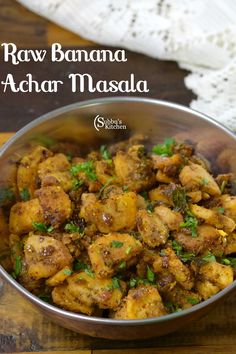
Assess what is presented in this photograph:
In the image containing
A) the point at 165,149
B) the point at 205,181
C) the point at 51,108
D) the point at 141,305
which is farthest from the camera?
the point at 51,108

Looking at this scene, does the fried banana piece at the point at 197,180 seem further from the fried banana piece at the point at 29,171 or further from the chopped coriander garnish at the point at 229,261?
the fried banana piece at the point at 29,171

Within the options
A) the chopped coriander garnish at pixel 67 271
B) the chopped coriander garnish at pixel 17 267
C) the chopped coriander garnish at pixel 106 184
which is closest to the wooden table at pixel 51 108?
the chopped coriander garnish at pixel 17 267

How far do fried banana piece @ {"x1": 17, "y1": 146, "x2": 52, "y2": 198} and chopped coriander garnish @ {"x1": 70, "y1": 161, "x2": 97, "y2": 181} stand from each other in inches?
4.2

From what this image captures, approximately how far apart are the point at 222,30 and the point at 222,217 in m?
0.92

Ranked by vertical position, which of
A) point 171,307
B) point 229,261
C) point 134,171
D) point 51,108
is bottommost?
point 171,307

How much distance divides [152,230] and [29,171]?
0.41 metres

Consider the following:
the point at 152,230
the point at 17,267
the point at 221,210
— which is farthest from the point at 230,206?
the point at 17,267

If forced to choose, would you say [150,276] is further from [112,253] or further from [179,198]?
[179,198]

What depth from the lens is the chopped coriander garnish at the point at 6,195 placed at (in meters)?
1.54

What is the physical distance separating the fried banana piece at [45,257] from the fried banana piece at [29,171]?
0.22 metres

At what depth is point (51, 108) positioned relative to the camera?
2059 mm

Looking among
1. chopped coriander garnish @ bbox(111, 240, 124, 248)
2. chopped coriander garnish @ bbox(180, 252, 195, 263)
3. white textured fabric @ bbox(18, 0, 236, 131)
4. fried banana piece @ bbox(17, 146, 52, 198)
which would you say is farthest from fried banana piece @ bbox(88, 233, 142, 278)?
white textured fabric @ bbox(18, 0, 236, 131)

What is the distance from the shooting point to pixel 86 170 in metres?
1.52

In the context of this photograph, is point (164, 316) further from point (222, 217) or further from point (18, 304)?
point (18, 304)
